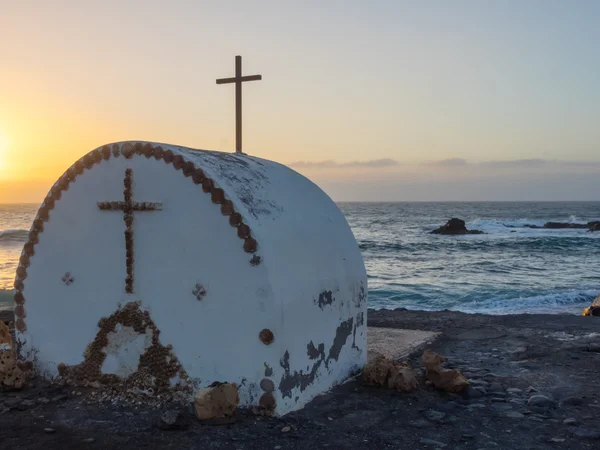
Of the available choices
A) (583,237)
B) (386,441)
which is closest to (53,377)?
(386,441)

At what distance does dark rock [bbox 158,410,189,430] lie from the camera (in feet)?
19.0

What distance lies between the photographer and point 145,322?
673 centimetres

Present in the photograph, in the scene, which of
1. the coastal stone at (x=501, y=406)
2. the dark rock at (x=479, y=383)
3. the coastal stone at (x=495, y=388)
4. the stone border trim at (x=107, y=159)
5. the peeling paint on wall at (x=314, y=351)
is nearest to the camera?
the stone border trim at (x=107, y=159)

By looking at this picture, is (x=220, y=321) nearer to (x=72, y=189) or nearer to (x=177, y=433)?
(x=177, y=433)

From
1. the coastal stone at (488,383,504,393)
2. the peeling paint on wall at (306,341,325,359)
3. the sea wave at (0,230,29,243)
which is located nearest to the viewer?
the peeling paint on wall at (306,341,325,359)

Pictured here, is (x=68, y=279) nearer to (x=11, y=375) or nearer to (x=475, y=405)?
(x=11, y=375)

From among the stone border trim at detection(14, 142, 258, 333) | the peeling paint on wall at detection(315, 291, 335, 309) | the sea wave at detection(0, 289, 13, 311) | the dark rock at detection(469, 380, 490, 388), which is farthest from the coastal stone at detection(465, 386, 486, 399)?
the sea wave at detection(0, 289, 13, 311)

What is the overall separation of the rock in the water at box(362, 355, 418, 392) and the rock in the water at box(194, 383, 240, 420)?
2.03 m

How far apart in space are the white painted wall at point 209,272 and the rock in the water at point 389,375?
36 cm

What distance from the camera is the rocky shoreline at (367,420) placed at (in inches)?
222

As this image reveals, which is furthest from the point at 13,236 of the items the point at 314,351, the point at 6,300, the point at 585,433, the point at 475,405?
the point at 585,433

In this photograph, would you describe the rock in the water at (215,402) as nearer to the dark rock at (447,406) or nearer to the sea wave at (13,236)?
the dark rock at (447,406)

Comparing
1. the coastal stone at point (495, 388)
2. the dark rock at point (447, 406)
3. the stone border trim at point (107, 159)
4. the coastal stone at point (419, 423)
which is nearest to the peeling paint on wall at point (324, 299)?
the stone border trim at point (107, 159)

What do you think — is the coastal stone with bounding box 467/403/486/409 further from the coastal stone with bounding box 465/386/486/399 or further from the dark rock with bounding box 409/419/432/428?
the dark rock with bounding box 409/419/432/428
